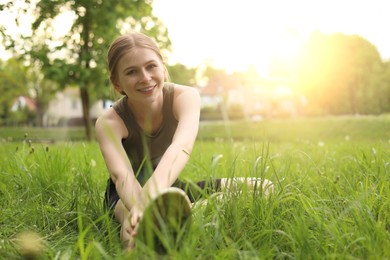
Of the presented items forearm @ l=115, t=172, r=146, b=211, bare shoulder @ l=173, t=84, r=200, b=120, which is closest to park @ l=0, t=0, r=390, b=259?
forearm @ l=115, t=172, r=146, b=211

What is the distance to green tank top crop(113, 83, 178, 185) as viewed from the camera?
2557mm

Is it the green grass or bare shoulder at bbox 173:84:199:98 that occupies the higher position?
bare shoulder at bbox 173:84:199:98

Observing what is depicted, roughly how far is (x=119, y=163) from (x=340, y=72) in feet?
95.1

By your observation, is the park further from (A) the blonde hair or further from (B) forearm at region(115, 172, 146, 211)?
(A) the blonde hair

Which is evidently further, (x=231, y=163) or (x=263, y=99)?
(x=263, y=99)

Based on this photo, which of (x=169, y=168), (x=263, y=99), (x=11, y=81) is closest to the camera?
(x=169, y=168)

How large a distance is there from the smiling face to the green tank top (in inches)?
7.1

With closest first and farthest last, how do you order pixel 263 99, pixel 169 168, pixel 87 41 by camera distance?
1. pixel 169 168
2. pixel 87 41
3. pixel 263 99

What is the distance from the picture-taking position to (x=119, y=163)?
6.94ft

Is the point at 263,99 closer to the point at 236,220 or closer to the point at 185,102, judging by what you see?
the point at 185,102

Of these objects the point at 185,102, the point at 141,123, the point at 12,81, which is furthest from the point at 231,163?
the point at 12,81

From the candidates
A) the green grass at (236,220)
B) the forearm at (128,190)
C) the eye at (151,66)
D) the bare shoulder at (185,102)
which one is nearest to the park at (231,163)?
the green grass at (236,220)

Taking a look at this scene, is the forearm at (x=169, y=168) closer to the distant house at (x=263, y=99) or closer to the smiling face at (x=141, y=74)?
the smiling face at (x=141, y=74)

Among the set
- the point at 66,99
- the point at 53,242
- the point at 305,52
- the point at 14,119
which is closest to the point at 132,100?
the point at 53,242
